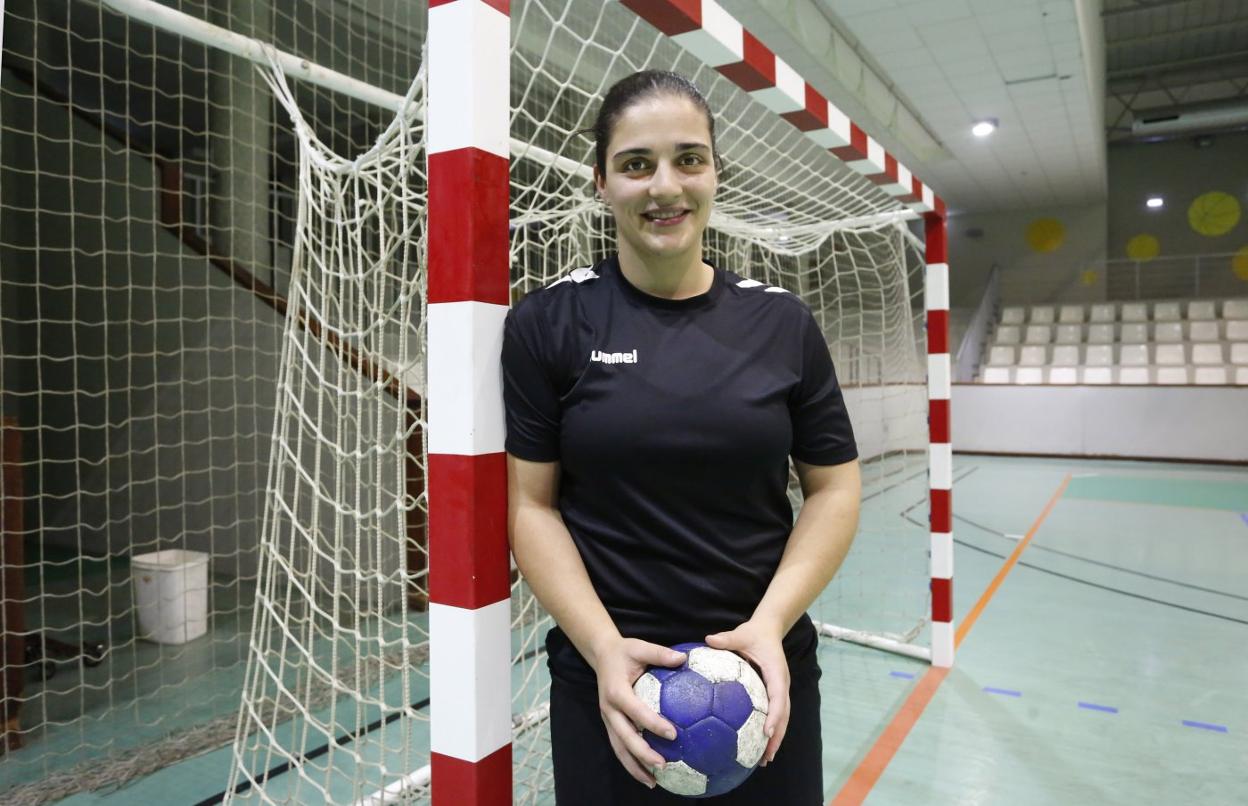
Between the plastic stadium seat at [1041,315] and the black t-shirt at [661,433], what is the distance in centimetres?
1550

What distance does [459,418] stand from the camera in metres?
1.17

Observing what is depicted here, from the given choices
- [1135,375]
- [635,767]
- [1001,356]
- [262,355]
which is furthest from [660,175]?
[1001,356]

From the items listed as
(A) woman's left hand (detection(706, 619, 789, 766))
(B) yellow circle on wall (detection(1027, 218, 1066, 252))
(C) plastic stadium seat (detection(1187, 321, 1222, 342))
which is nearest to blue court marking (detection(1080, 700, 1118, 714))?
(A) woman's left hand (detection(706, 619, 789, 766))

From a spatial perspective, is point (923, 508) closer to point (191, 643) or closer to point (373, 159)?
point (191, 643)

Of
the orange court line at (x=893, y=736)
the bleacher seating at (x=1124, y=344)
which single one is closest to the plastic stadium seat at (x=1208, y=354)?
the bleacher seating at (x=1124, y=344)

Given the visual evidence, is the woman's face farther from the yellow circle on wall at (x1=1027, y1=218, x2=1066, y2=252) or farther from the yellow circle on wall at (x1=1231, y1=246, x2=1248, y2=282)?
the yellow circle on wall at (x1=1231, y1=246, x2=1248, y2=282)

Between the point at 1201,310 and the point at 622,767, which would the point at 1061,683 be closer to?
the point at 622,767

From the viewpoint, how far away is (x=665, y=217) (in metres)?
1.15

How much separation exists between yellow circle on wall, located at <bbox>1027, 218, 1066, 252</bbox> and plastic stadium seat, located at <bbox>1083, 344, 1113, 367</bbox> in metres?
2.69

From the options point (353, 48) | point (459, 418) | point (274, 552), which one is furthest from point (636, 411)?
point (353, 48)

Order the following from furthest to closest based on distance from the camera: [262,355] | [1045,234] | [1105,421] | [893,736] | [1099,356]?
1. [1045,234]
2. [1099,356]
3. [1105,421]
4. [262,355]
5. [893,736]

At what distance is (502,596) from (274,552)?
1.25 m

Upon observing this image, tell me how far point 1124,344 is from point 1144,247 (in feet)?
11.1

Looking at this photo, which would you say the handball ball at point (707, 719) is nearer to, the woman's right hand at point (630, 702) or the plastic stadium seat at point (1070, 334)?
the woman's right hand at point (630, 702)
